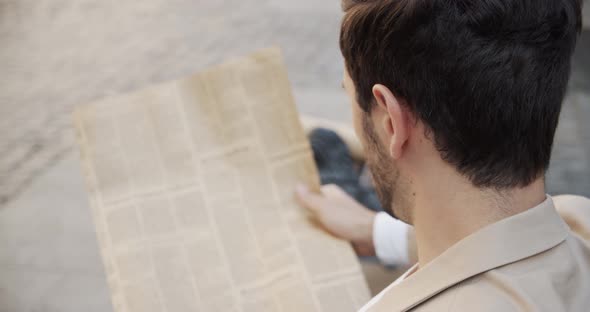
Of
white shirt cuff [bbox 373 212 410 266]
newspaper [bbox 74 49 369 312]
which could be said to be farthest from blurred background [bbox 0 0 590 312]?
white shirt cuff [bbox 373 212 410 266]

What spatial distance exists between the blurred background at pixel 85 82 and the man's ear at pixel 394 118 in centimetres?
75

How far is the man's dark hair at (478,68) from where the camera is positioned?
1.51ft

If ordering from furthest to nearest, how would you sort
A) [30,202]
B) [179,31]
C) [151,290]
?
[179,31] < [30,202] < [151,290]

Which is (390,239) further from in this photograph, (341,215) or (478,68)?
(478,68)

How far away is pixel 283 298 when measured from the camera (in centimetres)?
70

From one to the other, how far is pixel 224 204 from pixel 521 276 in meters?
0.38

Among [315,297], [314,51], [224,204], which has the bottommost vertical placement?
[315,297]

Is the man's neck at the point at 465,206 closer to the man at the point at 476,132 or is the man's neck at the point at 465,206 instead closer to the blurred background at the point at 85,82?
the man at the point at 476,132

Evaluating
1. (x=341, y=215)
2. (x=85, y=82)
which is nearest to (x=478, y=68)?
(x=341, y=215)

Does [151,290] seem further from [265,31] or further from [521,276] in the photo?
[265,31]

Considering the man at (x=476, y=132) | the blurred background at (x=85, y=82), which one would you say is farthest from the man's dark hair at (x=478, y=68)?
the blurred background at (x=85, y=82)

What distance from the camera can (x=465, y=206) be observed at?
510 mm

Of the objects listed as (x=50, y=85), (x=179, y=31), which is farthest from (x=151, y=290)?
(x=179, y=31)

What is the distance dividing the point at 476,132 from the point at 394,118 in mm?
64
